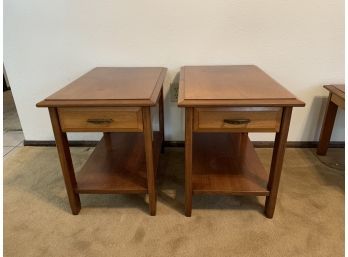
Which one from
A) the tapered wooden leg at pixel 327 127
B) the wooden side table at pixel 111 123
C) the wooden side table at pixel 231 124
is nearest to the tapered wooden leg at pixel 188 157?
the wooden side table at pixel 231 124

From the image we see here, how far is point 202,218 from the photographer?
1173mm

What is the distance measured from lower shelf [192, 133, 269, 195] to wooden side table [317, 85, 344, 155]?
523 millimetres

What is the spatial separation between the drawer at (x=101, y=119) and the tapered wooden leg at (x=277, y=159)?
542 millimetres

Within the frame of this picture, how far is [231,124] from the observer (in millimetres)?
957

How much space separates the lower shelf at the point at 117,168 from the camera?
1.15 metres

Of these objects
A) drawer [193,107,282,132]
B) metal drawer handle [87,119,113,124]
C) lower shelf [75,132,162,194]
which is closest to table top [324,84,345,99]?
drawer [193,107,282,132]

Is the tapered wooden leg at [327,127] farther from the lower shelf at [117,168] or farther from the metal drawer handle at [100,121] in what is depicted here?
the metal drawer handle at [100,121]

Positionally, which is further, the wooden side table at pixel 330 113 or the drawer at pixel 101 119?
the wooden side table at pixel 330 113

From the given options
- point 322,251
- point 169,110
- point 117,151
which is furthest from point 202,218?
point 169,110

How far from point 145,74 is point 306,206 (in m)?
1.04

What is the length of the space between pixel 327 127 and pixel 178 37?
1073mm

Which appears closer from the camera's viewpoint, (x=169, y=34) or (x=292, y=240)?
(x=292, y=240)

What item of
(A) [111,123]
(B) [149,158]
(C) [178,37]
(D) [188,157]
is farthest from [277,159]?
(C) [178,37]

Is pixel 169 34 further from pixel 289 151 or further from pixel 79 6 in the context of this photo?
pixel 289 151
